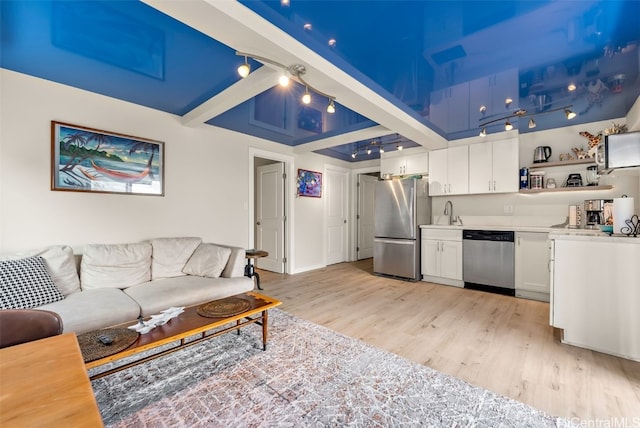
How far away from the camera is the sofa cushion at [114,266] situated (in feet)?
Result: 8.08

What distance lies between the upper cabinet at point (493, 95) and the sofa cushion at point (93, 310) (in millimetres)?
3600

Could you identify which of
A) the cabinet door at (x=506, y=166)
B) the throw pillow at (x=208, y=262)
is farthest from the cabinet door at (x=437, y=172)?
the throw pillow at (x=208, y=262)

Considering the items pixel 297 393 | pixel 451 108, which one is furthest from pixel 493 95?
pixel 297 393

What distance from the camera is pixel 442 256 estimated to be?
417 cm

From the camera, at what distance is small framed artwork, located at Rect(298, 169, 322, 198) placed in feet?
16.2

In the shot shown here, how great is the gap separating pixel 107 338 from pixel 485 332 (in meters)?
3.01

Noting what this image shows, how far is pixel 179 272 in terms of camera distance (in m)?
2.99

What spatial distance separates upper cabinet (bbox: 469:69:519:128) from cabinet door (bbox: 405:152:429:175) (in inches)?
48.3

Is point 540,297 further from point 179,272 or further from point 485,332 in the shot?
point 179,272

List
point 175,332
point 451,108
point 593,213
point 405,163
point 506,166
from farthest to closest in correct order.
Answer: point 405,163
point 506,166
point 593,213
point 451,108
point 175,332

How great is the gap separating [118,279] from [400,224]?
12.8ft

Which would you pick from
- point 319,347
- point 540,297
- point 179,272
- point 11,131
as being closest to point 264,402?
point 319,347

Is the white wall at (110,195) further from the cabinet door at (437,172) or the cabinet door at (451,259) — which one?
the cabinet door at (451,259)

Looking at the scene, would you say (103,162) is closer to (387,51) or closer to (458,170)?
(387,51)
